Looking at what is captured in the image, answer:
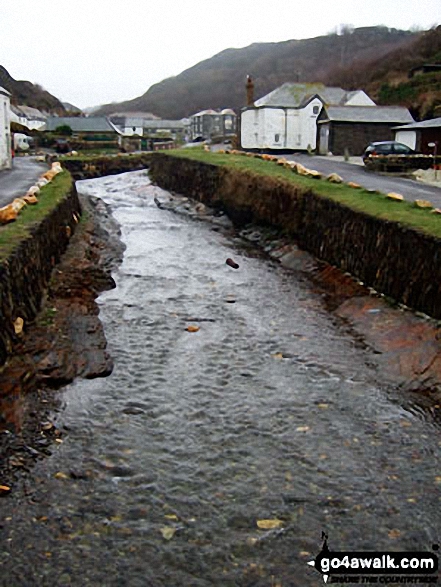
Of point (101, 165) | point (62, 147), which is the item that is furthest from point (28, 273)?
point (62, 147)

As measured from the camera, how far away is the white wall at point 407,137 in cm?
4100

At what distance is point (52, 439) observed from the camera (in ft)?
29.7

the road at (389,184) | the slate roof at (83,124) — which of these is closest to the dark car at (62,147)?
the slate roof at (83,124)

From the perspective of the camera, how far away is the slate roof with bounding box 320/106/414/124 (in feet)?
168

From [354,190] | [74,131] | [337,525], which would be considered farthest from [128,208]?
[74,131]

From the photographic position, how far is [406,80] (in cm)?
7931

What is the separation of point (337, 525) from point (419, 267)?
7.93m

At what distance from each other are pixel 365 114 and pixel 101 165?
24714mm

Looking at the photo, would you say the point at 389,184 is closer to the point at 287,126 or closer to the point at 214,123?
the point at 287,126

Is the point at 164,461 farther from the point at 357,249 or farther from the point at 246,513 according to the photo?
the point at 357,249

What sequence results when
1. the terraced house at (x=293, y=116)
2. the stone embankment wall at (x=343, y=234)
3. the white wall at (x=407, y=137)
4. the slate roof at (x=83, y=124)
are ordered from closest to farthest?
1. the stone embankment wall at (x=343, y=234)
2. the white wall at (x=407, y=137)
3. the terraced house at (x=293, y=116)
4. the slate roof at (x=83, y=124)

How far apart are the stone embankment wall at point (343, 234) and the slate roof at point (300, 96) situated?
32191 mm

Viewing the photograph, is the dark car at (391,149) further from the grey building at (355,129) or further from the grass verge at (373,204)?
the grass verge at (373,204)

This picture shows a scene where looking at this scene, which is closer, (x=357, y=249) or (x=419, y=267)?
(x=419, y=267)
